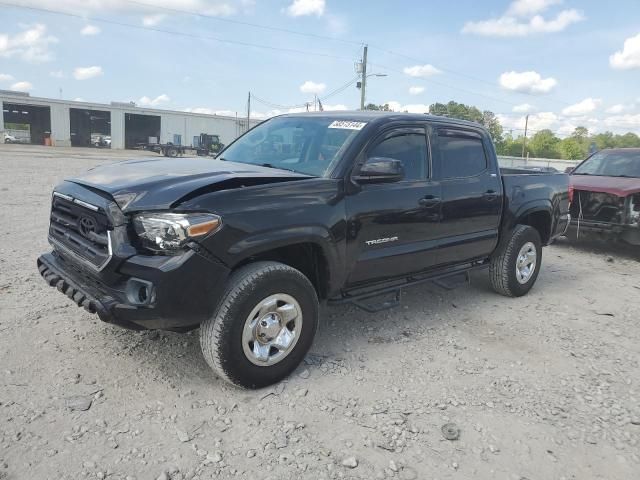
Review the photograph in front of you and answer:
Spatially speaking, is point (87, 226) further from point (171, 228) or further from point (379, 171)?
point (379, 171)

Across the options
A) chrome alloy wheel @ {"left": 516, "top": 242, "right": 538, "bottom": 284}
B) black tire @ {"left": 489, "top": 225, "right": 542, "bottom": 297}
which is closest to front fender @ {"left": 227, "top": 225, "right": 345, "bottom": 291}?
black tire @ {"left": 489, "top": 225, "right": 542, "bottom": 297}

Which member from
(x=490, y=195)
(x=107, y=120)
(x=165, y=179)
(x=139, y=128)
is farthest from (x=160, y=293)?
(x=107, y=120)

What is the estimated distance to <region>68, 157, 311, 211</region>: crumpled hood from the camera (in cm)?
304

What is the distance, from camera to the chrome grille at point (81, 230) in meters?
3.12

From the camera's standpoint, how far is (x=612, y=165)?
9.23m

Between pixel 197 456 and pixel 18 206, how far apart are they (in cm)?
826

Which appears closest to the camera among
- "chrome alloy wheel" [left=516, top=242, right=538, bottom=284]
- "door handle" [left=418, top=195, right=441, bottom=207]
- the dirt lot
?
the dirt lot

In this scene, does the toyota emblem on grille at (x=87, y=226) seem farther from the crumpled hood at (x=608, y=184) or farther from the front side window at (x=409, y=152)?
the crumpled hood at (x=608, y=184)

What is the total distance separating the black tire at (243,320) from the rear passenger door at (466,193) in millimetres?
1839

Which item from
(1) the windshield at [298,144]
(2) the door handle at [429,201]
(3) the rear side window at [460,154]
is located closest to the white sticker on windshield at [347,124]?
(1) the windshield at [298,144]

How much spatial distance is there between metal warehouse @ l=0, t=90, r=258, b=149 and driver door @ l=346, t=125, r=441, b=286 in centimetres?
4719

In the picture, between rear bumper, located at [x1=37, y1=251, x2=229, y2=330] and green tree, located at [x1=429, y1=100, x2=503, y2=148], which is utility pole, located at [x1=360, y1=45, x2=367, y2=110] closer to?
green tree, located at [x1=429, y1=100, x2=503, y2=148]

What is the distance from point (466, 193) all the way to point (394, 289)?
1.25 metres

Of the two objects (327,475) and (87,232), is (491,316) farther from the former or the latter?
(87,232)
